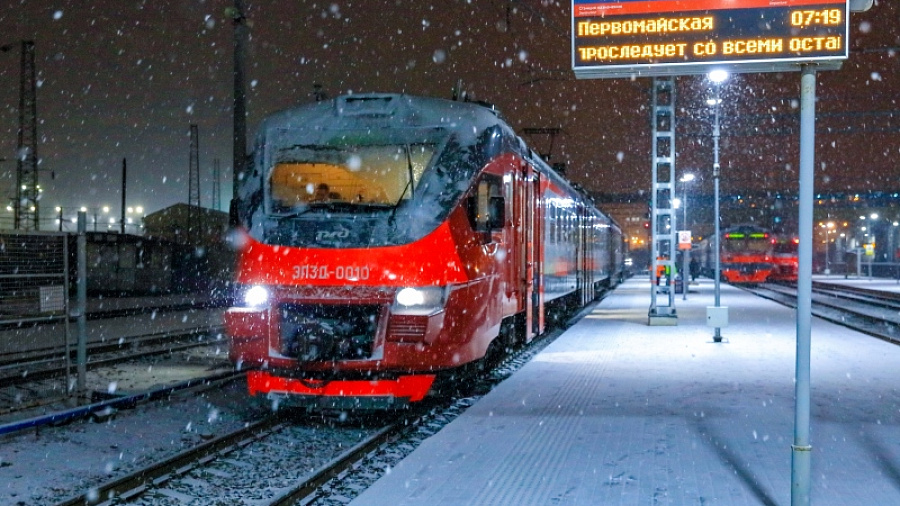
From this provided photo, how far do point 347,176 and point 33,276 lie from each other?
13.7ft

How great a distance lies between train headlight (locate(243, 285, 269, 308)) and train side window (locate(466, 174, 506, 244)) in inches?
88.7

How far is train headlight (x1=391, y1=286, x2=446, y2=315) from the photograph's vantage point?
9.16 metres

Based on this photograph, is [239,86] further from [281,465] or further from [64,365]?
[281,465]

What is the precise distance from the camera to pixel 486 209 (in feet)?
34.2

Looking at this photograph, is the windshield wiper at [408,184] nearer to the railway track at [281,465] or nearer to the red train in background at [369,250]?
the red train in background at [369,250]

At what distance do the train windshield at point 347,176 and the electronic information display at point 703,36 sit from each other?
103 inches

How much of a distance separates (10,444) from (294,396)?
101 inches

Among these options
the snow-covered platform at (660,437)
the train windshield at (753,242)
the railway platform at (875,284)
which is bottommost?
the railway platform at (875,284)

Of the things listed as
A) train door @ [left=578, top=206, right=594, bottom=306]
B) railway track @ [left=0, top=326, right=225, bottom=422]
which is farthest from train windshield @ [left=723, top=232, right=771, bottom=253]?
railway track @ [left=0, top=326, right=225, bottom=422]

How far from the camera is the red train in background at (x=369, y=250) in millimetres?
9172

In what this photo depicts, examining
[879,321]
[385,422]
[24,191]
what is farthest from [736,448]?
[24,191]

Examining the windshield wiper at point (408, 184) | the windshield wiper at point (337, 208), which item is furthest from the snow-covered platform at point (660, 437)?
the windshield wiper at point (337, 208)

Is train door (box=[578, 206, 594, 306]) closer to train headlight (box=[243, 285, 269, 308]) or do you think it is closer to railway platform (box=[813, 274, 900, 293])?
train headlight (box=[243, 285, 269, 308])

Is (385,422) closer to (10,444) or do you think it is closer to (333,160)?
(333,160)
